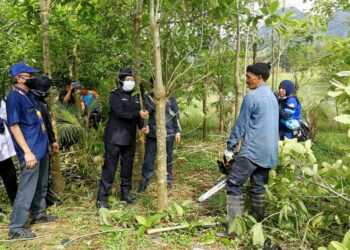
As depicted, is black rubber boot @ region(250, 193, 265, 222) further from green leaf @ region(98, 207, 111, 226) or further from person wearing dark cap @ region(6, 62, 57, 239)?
person wearing dark cap @ region(6, 62, 57, 239)

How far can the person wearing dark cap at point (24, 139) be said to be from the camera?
376cm

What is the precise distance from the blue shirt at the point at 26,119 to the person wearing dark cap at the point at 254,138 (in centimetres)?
193

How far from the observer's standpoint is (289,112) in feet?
17.3

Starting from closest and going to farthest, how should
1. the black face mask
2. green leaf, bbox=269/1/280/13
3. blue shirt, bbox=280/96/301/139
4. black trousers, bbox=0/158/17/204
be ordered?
green leaf, bbox=269/1/280/13, the black face mask, black trousers, bbox=0/158/17/204, blue shirt, bbox=280/96/301/139

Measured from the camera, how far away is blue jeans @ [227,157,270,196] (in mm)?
3719

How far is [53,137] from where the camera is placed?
179 inches

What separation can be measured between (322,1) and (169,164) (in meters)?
6.12

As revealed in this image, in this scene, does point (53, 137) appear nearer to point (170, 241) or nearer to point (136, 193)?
point (136, 193)

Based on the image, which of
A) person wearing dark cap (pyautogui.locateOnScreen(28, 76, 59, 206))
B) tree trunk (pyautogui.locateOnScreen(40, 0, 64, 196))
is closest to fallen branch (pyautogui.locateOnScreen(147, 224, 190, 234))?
person wearing dark cap (pyautogui.locateOnScreen(28, 76, 59, 206))

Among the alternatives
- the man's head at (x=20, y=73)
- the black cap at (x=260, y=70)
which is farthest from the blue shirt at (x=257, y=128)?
the man's head at (x=20, y=73)

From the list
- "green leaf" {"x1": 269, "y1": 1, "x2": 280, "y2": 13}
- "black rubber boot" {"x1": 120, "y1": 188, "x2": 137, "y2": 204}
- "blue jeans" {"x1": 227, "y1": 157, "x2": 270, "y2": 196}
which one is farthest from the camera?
"black rubber boot" {"x1": 120, "y1": 188, "x2": 137, "y2": 204}

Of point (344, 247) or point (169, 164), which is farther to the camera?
point (169, 164)

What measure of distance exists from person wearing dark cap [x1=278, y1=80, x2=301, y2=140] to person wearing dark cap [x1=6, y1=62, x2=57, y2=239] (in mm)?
3103

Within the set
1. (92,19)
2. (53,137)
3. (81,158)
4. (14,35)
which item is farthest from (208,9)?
(14,35)
